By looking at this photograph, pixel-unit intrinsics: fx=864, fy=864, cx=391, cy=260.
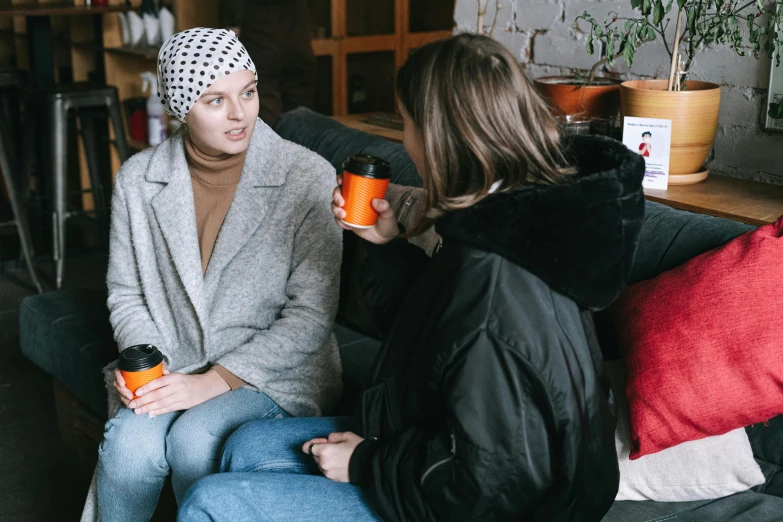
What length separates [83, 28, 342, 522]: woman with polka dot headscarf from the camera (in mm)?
1632

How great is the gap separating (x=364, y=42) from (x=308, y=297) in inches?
119

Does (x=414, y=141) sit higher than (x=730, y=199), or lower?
higher

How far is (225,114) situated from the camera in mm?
1683

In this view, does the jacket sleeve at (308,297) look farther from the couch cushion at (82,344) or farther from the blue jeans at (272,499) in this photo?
the blue jeans at (272,499)

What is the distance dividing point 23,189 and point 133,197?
2.54 metres

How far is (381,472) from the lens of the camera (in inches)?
48.5

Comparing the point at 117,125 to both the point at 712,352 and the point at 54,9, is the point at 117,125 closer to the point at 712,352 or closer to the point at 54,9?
the point at 54,9

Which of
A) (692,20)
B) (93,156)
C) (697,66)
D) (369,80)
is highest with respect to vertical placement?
(692,20)

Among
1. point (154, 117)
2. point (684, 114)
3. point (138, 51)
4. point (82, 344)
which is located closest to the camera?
point (684, 114)

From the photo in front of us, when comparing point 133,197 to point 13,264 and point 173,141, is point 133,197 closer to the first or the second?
point 173,141

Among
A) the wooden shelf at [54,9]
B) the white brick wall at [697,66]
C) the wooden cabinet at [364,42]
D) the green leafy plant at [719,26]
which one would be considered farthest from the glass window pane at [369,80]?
the green leafy plant at [719,26]

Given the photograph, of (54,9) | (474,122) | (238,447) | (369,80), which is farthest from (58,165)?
(474,122)

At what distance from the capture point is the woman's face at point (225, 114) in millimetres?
1675

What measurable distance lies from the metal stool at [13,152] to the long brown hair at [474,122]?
267 centimetres
